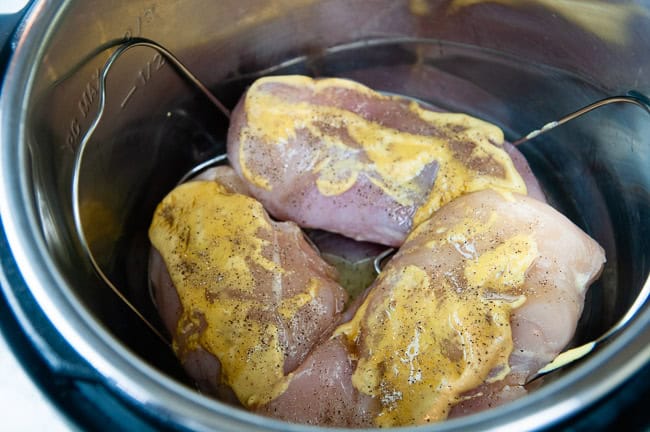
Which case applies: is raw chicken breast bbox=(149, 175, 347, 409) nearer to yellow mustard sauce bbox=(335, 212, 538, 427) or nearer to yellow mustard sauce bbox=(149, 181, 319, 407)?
yellow mustard sauce bbox=(149, 181, 319, 407)

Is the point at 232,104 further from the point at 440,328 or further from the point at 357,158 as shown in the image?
the point at 440,328

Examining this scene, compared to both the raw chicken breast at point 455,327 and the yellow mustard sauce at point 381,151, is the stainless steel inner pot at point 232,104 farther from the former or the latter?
the yellow mustard sauce at point 381,151

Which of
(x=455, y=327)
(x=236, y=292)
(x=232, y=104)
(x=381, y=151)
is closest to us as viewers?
(x=455, y=327)

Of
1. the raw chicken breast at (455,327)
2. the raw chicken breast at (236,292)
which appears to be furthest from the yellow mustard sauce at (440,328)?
the raw chicken breast at (236,292)

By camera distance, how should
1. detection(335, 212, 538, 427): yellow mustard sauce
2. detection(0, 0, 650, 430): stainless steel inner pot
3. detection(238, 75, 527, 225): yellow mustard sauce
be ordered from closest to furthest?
detection(0, 0, 650, 430): stainless steel inner pot
detection(335, 212, 538, 427): yellow mustard sauce
detection(238, 75, 527, 225): yellow mustard sauce

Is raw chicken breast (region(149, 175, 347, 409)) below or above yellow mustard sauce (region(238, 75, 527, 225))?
below

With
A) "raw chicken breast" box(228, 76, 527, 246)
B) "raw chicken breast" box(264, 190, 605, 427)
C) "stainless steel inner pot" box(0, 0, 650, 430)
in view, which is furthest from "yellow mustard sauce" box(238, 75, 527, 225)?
"stainless steel inner pot" box(0, 0, 650, 430)

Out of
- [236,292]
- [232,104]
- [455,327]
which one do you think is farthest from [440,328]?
[232,104]
